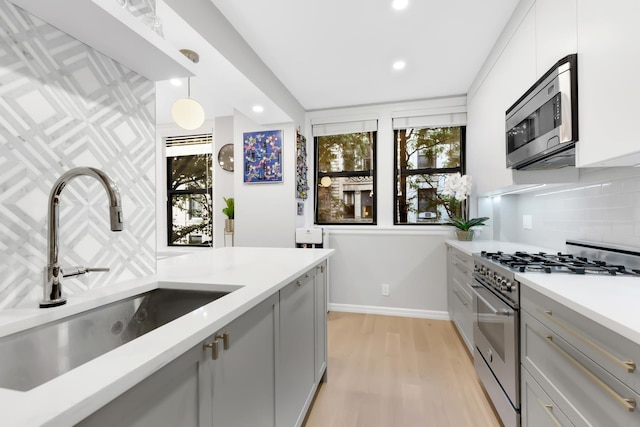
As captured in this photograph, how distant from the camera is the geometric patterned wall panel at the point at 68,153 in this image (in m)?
0.85

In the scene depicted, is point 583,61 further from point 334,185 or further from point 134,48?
point 334,185

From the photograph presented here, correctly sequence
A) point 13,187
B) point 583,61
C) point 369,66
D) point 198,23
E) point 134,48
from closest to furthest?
point 13,187
point 134,48
point 583,61
point 198,23
point 369,66

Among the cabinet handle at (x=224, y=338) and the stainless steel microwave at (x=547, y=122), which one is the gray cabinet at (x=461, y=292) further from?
the cabinet handle at (x=224, y=338)

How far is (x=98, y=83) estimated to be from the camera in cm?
112

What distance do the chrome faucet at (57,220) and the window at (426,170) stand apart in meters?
3.13

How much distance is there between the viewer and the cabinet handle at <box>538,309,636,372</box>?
0.77 meters

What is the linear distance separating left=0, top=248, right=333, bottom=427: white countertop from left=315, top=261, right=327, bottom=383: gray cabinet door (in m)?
0.32

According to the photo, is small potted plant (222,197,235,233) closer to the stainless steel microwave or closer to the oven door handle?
the oven door handle

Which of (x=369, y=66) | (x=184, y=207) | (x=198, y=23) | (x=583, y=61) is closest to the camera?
(x=583, y=61)

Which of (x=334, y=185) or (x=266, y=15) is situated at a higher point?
(x=266, y=15)

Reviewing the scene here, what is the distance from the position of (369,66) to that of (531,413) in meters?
2.66

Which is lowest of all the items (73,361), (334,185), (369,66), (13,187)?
(73,361)

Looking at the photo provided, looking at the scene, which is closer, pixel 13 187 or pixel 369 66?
pixel 13 187

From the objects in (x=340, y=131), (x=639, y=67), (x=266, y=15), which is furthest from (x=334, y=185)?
(x=639, y=67)
